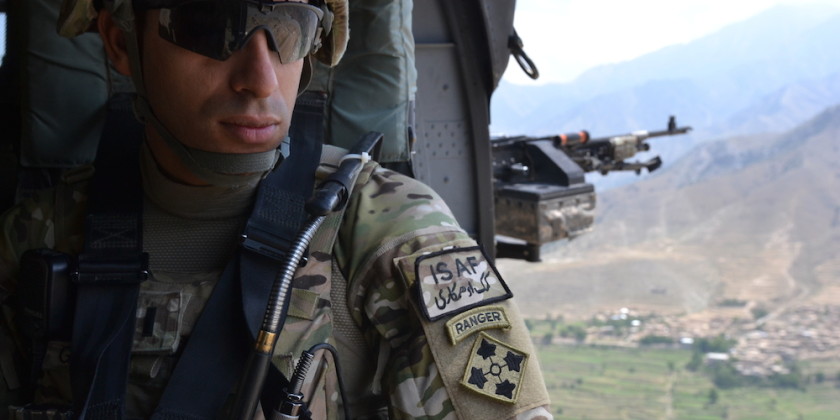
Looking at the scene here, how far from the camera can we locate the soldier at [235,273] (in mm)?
1603

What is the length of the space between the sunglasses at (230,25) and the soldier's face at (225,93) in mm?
16

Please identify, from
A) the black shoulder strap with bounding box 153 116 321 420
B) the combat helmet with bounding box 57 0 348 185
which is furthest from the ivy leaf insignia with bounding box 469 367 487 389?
the combat helmet with bounding box 57 0 348 185

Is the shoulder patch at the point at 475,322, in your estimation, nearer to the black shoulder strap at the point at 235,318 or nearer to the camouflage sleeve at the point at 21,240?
the black shoulder strap at the point at 235,318

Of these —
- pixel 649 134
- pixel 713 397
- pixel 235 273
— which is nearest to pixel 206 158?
pixel 235 273

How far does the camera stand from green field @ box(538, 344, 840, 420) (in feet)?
84.6

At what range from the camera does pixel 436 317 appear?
158 cm

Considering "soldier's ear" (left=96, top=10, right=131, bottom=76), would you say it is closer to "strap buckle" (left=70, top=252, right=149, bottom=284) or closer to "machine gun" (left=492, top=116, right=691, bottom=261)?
"strap buckle" (left=70, top=252, right=149, bottom=284)

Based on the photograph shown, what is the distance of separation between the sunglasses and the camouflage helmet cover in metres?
0.04

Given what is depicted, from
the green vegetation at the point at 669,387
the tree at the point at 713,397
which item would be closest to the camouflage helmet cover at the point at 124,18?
the green vegetation at the point at 669,387

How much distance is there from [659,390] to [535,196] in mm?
23092

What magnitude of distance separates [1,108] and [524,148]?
450 centimetres

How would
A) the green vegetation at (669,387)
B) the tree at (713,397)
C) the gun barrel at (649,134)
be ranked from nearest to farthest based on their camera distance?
the gun barrel at (649,134) < the green vegetation at (669,387) < the tree at (713,397)

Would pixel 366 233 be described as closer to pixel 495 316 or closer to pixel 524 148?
pixel 495 316

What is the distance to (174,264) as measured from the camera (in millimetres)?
1830
